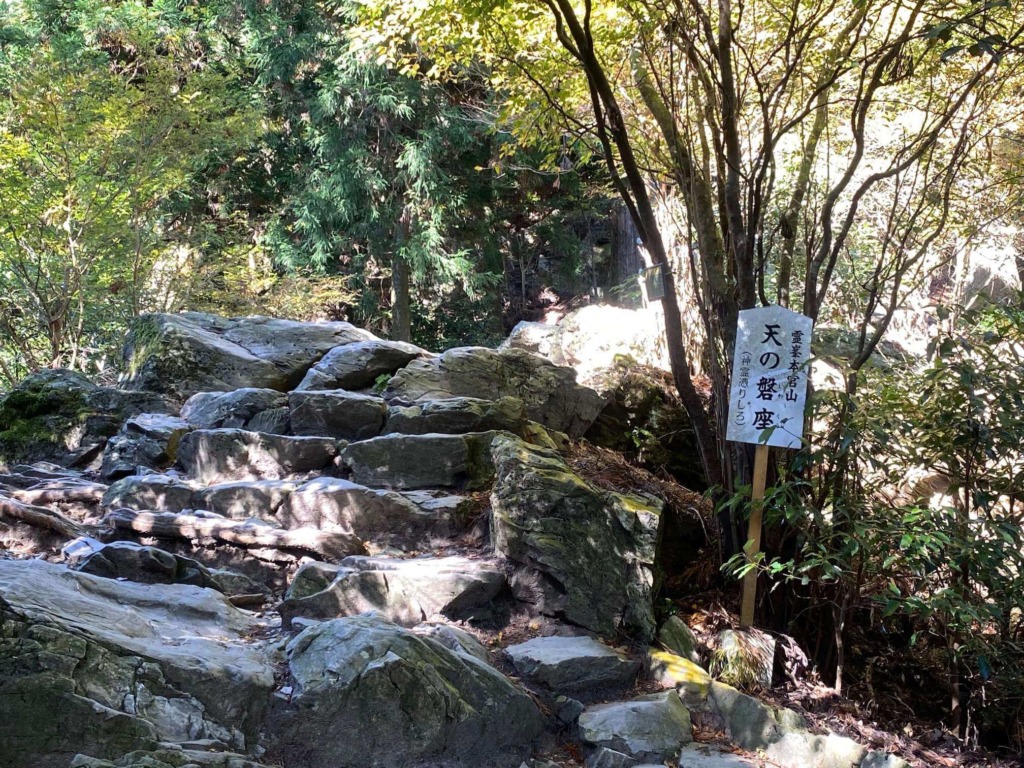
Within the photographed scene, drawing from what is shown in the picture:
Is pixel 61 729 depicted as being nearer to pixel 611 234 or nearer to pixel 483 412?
pixel 483 412

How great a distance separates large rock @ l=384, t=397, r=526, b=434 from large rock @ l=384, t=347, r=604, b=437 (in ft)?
2.07

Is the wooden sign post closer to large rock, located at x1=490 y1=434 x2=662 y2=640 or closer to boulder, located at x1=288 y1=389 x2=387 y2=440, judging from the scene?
large rock, located at x1=490 y1=434 x2=662 y2=640

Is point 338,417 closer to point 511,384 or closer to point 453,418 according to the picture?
point 453,418

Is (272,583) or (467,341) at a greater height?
(467,341)

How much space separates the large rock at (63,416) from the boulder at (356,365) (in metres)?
1.12

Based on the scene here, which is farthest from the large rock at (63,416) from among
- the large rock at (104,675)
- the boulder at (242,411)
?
the large rock at (104,675)

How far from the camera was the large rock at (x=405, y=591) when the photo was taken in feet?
11.9

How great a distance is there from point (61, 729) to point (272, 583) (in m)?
1.84

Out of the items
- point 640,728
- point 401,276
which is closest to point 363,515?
point 640,728

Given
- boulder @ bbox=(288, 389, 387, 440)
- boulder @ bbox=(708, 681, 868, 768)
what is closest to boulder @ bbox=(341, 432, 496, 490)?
boulder @ bbox=(288, 389, 387, 440)

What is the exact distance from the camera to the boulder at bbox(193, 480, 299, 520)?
15.0ft

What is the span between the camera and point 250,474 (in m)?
5.11

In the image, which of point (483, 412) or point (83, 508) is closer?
point (83, 508)

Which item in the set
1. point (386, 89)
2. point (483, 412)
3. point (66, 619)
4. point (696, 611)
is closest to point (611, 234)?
point (386, 89)
